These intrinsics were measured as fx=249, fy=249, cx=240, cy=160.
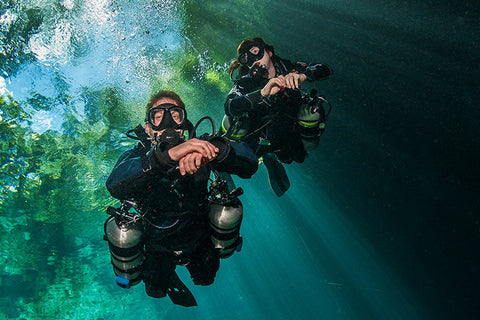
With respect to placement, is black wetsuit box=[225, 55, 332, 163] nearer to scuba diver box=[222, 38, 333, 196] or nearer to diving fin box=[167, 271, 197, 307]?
scuba diver box=[222, 38, 333, 196]

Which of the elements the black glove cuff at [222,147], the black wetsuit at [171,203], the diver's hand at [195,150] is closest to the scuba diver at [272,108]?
the black wetsuit at [171,203]

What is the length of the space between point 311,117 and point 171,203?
249 cm

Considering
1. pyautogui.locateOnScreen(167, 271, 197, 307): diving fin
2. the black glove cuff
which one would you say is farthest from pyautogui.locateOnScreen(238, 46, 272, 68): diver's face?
→ pyautogui.locateOnScreen(167, 271, 197, 307): diving fin

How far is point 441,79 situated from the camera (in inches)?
262

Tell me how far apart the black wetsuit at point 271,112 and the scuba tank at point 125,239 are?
2.02 m

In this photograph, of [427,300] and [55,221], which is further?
[55,221]

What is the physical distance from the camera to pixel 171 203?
2.85 m

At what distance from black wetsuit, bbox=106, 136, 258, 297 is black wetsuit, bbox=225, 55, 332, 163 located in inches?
48.3

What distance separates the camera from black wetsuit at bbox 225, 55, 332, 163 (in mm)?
3664

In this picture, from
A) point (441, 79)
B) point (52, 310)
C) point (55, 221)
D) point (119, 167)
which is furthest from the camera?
point (52, 310)

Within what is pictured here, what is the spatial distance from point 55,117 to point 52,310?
19.7 meters

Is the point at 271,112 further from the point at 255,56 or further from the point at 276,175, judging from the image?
the point at 276,175

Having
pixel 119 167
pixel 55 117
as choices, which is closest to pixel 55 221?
pixel 55 117

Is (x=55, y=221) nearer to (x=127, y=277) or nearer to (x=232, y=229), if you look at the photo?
(x=127, y=277)
